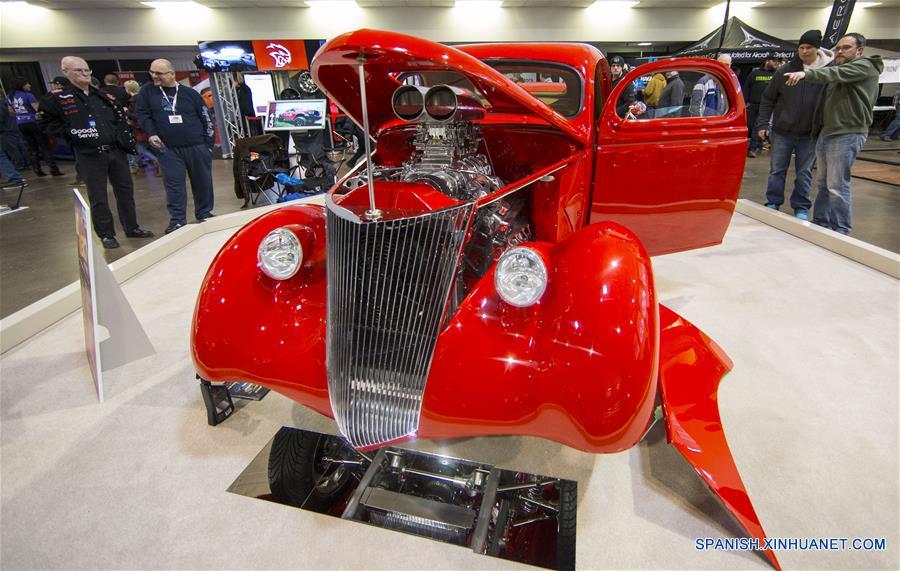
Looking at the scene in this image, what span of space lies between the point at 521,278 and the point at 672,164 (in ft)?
5.59

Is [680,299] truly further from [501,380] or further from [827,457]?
[501,380]

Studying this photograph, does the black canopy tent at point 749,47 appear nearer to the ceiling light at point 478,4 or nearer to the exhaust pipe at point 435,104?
the ceiling light at point 478,4

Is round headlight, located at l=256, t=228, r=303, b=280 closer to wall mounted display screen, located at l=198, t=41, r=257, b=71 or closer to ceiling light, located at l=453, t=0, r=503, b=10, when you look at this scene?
wall mounted display screen, located at l=198, t=41, r=257, b=71

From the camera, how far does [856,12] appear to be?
532 inches

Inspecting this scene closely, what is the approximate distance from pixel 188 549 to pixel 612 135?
2.59 meters

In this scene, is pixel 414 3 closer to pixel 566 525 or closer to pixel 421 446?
pixel 421 446

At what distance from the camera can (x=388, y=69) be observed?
66.7 inches

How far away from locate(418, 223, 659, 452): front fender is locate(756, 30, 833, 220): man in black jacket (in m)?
4.17

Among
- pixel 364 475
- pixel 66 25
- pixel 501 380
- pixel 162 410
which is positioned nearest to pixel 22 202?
pixel 66 25

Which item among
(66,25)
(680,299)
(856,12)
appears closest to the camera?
(680,299)

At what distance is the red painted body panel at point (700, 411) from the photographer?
1426 mm

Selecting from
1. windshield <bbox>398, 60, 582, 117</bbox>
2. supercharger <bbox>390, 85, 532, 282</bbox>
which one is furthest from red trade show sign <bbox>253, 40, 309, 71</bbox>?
supercharger <bbox>390, 85, 532, 282</bbox>

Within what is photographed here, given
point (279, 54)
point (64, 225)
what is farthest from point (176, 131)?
point (279, 54)

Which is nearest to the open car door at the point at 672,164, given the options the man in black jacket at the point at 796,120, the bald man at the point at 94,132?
the man in black jacket at the point at 796,120
